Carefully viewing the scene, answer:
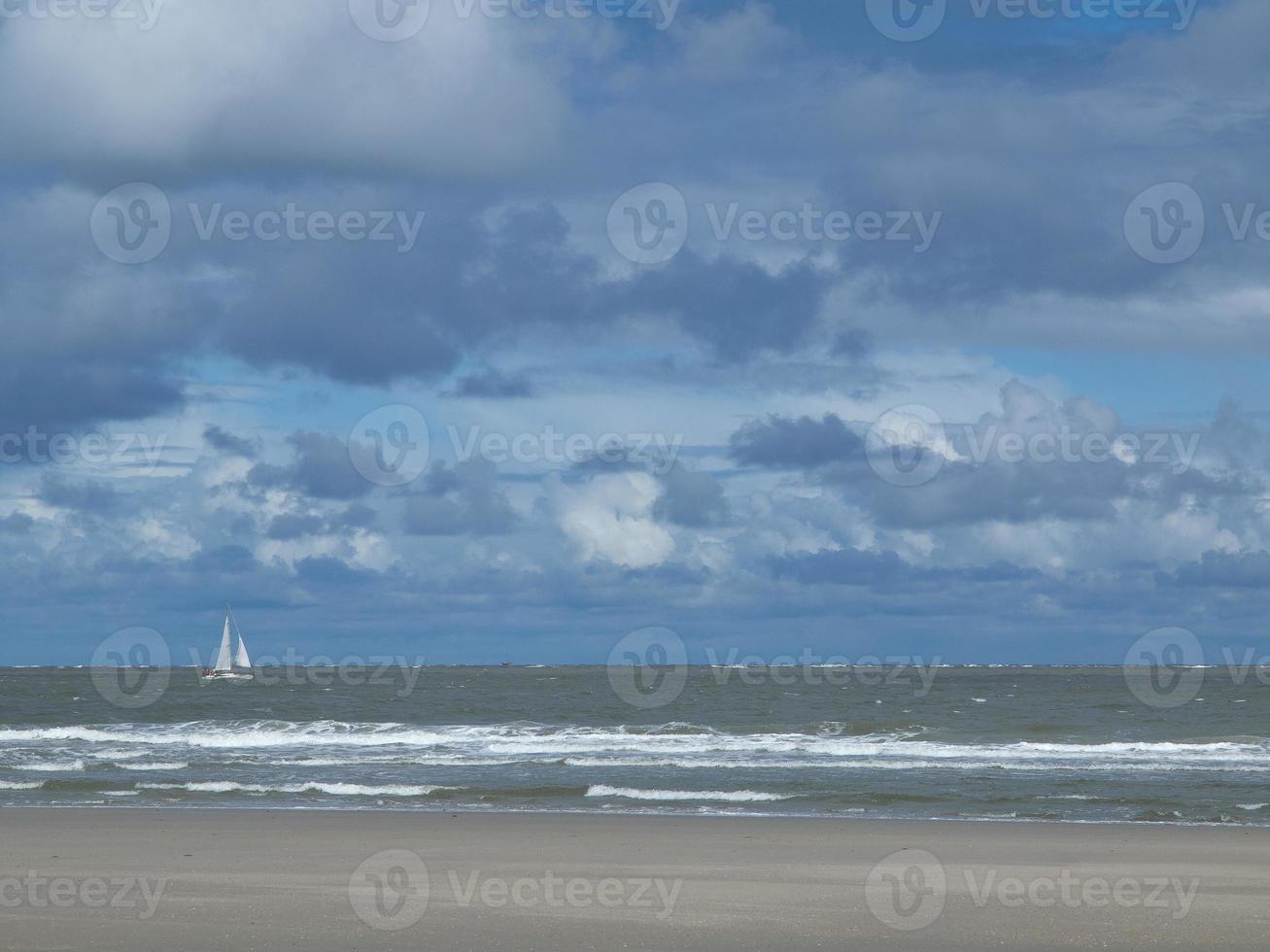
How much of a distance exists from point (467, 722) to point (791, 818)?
29551mm

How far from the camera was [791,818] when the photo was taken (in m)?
20.8

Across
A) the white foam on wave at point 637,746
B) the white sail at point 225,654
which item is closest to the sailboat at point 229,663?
the white sail at point 225,654

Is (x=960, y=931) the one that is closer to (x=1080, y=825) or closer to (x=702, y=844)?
(x=702, y=844)

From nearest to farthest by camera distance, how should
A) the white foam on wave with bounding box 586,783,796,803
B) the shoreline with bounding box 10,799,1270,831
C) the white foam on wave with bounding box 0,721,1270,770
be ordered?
the shoreline with bounding box 10,799,1270,831 → the white foam on wave with bounding box 586,783,796,803 → the white foam on wave with bounding box 0,721,1270,770

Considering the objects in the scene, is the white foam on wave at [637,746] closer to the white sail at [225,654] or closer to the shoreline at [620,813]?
the shoreline at [620,813]

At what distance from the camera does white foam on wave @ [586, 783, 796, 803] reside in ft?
79.4

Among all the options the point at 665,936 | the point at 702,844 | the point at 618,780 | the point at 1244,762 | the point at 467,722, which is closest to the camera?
the point at 665,936

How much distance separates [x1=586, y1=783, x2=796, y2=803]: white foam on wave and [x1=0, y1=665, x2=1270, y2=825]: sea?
78 mm

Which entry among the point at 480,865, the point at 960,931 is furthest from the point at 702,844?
the point at 960,931

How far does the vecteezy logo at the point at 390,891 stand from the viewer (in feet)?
39.4
